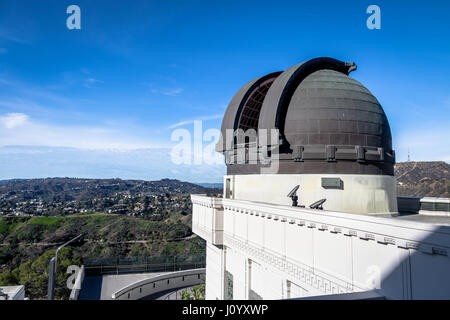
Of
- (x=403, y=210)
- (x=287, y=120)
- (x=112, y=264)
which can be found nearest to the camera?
(x=287, y=120)

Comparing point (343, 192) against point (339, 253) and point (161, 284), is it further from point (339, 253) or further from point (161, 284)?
point (161, 284)

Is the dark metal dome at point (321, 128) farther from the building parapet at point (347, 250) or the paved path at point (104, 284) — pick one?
the paved path at point (104, 284)

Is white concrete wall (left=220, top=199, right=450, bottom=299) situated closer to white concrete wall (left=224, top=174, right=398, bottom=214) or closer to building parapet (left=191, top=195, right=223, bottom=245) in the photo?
white concrete wall (left=224, top=174, right=398, bottom=214)

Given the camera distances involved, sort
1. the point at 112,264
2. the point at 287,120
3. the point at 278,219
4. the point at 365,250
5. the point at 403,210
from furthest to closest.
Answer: the point at 112,264 < the point at 403,210 < the point at 287,120 < the point at 278,219 < the point at 365,250

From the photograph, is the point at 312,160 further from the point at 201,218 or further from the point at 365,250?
the point at 201,218

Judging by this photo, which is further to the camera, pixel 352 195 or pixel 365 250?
pixel 352 195

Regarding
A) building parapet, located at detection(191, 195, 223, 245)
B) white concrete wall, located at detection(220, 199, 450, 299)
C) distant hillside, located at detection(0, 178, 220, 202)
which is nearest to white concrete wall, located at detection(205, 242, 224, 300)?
building parapet, located at detection(191, 195, 223, 245)

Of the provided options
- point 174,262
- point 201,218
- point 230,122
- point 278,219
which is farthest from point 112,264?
point 278,219
